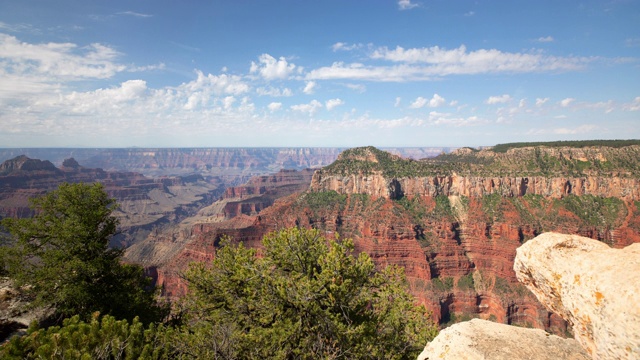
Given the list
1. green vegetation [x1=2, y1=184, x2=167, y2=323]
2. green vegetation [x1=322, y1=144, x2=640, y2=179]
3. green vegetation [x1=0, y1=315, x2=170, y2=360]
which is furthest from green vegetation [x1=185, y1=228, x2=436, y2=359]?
green vegetation [x1=322, y1=144, x2=640, y2=179]

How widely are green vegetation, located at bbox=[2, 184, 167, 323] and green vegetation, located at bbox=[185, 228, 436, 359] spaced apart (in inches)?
228

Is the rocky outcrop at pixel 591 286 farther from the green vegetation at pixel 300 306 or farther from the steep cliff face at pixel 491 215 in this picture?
the steep cliff face at pixel 491 215

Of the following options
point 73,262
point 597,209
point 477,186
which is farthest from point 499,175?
point 73,262

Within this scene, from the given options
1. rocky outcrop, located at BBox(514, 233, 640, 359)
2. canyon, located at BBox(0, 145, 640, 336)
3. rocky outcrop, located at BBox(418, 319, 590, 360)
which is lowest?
canyon, located at BBox(0, 145, 640, 336)

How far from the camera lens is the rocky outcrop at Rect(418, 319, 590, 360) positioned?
8.73m

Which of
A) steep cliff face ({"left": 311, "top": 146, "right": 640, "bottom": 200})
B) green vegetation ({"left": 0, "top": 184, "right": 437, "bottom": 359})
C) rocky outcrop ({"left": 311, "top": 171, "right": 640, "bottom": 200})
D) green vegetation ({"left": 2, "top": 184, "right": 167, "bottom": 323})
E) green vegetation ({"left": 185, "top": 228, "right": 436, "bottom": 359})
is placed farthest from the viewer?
steep cliff face ({"left": 311, "top": 146, "right": 640, "bottom": 200})

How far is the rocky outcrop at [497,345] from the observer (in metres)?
8.73

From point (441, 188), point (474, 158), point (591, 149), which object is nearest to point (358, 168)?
point (441, 188)

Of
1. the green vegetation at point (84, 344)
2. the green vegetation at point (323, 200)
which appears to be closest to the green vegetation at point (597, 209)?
the green vegetation at point (323, 200)

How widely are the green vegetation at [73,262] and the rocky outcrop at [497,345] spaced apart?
17726 millimetres

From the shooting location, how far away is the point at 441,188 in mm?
100062

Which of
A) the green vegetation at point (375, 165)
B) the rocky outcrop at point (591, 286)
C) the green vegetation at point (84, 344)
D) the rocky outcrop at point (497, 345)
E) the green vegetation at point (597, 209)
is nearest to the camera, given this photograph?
the rocky outcrop at point (591, 286)

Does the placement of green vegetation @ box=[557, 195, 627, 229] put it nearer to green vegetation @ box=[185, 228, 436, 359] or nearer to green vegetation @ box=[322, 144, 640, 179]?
green vegetation @ box=[322, 144, 640, 179]

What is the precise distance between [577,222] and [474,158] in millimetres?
46985
